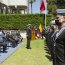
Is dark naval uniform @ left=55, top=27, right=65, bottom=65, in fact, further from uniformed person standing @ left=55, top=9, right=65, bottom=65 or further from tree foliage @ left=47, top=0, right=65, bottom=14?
tree foliage @ left=47, top=0, right=65, bottom=14

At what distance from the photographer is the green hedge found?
39688 millimetres

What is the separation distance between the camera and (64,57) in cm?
452

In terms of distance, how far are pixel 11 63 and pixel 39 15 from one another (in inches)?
989

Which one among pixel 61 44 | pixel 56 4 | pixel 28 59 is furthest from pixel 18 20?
pixel 61 44

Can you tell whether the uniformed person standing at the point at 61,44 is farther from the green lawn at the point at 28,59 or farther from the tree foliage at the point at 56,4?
the tree foliage at the point at 56,4

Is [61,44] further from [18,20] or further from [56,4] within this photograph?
[56,4]

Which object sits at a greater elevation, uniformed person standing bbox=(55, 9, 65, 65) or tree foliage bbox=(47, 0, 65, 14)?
uniformed person standing bbox=(55, 9, 65, 65)

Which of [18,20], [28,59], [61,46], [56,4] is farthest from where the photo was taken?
[56,4]

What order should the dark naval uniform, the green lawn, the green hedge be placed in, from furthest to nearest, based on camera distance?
the green hedge
the green lawn
the dark naval uniform

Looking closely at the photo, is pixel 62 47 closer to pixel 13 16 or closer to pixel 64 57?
pixel 64 57

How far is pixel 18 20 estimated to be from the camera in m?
40.1

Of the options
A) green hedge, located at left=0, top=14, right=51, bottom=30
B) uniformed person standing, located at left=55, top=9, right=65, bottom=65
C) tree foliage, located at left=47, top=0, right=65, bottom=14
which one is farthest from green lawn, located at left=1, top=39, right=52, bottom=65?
tree foliage, located at left=47, top=0, right=65, bottom=14

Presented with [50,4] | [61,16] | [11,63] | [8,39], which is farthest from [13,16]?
[61,16]

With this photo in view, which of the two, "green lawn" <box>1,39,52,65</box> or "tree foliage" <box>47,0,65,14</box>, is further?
"tree foliage" <box>47,0,65,14</box>
